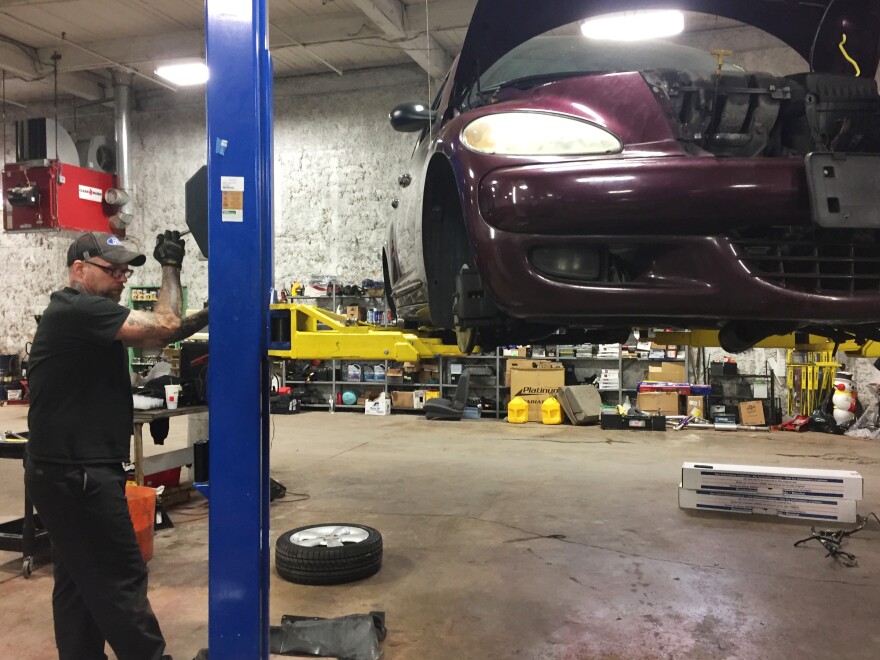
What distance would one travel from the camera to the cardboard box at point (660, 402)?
7.64m

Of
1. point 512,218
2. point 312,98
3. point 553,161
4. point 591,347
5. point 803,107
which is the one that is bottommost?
point 591,347

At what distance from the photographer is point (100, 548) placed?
5.94ft

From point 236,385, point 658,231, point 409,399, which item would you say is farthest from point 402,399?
point 658,231

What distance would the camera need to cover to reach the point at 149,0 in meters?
7.77

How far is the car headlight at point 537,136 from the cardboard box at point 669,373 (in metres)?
6.82

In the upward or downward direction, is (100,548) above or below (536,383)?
above

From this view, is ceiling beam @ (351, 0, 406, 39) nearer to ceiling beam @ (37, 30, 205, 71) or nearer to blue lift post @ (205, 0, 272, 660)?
ceiling beam @ (37, 30, 205, 71)

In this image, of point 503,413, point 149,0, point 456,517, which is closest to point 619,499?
Answer: point 456,517

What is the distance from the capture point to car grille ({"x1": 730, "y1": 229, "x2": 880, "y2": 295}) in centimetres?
170

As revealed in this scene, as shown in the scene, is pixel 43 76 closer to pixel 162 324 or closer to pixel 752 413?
pixel 162 324

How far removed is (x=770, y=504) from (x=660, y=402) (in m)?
4.18

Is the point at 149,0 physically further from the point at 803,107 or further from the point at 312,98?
the point at 803,107

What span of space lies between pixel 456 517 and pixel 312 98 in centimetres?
808

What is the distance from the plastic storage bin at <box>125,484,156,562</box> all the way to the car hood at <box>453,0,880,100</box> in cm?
216
